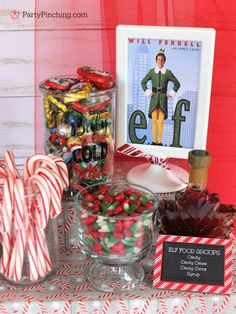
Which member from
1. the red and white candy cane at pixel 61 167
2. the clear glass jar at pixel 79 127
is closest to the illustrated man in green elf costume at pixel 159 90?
the clear glass jar at pixel 79 127

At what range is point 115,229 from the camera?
39.2 inches

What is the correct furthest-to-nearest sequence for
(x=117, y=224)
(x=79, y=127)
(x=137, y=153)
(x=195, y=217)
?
(x=137, y=153)
(x=79, y=127)
(x=195, y=217)
(x=117, y=224)

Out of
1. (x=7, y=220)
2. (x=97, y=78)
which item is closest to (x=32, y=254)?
(x=7, y=220)

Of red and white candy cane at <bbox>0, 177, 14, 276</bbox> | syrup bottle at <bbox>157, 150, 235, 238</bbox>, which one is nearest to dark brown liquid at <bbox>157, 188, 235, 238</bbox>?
syrup bottle at <bbox>157, 150, 235, 238</bbox>

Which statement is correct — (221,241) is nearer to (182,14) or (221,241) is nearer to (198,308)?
(198,308)

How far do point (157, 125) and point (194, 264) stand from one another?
1.33 ft

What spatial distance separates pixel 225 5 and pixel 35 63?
54cm

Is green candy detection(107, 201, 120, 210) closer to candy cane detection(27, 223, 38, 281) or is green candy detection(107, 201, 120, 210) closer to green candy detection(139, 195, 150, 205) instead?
green candy detection(139, 195, 150, 205)

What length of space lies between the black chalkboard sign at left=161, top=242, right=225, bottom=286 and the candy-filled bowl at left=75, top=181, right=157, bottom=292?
0.06 m

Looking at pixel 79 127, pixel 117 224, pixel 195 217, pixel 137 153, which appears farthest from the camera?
pixel 137 153

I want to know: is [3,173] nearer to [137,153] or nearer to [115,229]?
[115,229]

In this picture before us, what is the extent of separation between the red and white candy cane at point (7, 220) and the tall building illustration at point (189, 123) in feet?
1.62

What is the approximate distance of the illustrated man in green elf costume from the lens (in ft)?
4.16

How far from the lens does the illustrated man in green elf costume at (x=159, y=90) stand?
1.27m
